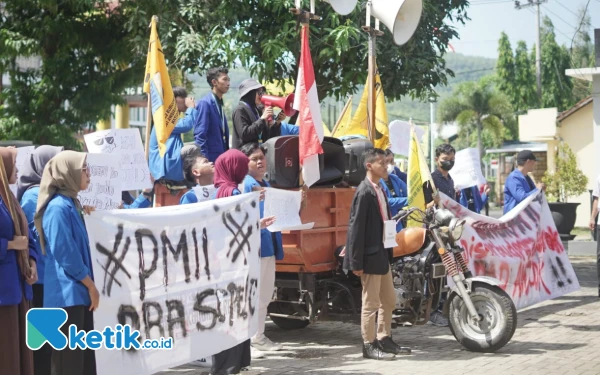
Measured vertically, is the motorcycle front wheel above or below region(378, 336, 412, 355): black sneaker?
above

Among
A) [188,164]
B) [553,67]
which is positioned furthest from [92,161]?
[553,67]

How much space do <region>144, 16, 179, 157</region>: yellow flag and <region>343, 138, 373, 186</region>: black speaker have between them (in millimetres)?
1943

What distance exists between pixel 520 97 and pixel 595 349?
218ft

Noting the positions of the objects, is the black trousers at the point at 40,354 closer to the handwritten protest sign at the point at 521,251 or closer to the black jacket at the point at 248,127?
the black jacket at the point at 248,127

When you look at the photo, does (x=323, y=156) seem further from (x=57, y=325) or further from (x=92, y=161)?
(x=57, y=325)

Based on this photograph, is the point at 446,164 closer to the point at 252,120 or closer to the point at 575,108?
the point at 252,120

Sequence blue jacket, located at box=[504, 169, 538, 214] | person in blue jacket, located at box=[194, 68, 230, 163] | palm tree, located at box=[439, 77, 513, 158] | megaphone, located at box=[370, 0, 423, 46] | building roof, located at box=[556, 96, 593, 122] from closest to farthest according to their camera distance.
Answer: person in blue jacket, located at box=[194, 68, 230, 163]
megaphone, located at box=[370, 0, 423, 46]
blue jacket, located at box=[504, 169, 538, 214]
building roof, located at box=[556, 96, 593, 122]
palm tree, located at box=[439, 77, 513, 158]

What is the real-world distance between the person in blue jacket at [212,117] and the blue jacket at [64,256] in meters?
3.70

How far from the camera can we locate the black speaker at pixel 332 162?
9031 mm

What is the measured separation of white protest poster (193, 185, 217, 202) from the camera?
7.43m

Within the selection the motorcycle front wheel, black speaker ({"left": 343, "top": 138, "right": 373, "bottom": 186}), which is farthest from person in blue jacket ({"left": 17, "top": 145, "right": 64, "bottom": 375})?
the motorcycle front wheel

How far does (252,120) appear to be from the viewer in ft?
30.5

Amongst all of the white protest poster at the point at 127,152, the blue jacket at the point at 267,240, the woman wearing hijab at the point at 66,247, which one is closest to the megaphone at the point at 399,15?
the blue jacket at the point at 267,240

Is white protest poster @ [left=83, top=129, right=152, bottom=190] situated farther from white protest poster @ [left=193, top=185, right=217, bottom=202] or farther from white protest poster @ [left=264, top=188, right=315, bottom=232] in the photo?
white protest poster @ [left=264, top=188, right=315, bottom=232]
